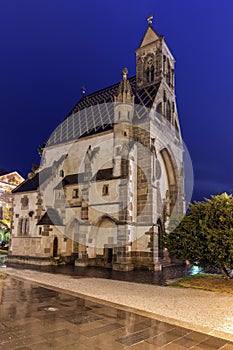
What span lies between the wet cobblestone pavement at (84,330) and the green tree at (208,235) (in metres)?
6.18

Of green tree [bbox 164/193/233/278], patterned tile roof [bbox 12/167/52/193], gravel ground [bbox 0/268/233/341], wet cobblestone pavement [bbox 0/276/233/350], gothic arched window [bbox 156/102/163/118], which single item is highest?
gothic arched window [bbox 156/102/163/118]

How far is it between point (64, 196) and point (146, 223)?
8444 millimetres

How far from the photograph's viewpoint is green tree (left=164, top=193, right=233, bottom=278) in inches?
466

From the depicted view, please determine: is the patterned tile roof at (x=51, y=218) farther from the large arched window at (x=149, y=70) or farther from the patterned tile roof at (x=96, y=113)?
the large arched window at (x=149, y=70)

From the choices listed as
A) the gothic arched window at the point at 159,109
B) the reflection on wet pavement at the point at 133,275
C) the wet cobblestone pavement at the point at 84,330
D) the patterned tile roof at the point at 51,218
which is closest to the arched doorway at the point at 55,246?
the patterned tile roof at the point at 51,218

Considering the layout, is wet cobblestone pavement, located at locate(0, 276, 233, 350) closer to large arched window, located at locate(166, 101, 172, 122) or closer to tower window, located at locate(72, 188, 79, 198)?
tower window, located at locate(72, 188, 79, 198)

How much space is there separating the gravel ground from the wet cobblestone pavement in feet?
1.46

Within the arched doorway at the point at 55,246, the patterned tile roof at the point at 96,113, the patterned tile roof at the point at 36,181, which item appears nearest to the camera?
the arched doorway at the point at 55,246

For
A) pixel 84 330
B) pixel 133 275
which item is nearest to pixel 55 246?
pixel 133 275

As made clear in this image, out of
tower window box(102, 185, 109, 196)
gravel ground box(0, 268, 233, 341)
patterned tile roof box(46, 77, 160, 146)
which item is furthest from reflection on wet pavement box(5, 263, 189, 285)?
patterned tile roof box(46, 77, 160, 146)

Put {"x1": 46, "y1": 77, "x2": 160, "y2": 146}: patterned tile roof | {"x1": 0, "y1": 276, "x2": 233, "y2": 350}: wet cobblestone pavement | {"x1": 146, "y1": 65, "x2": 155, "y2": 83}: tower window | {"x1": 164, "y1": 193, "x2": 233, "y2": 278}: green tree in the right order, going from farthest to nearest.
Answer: {"x1": 146, "y1": 65, "x2": 155, "y2": 83}: tower window, {"x1": 46, "y1": 77, "x2": 160, "y2": 146}: patterned tile roof, {"x1": 164, "y1": 193, "x2": 233, "y2": 278}: green tree, {"x1": 0, "y1": 276, "x2": 233, "y2": 350}: wet cobblestone pavement

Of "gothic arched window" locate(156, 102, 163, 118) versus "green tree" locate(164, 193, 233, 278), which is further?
"gothic arched window" locate(156, 102, 163, 118)

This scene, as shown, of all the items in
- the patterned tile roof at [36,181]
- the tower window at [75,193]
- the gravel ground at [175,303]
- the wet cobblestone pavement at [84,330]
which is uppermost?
the patterned tile roof at [36,181]

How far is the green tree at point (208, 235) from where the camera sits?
11837 millimetres
